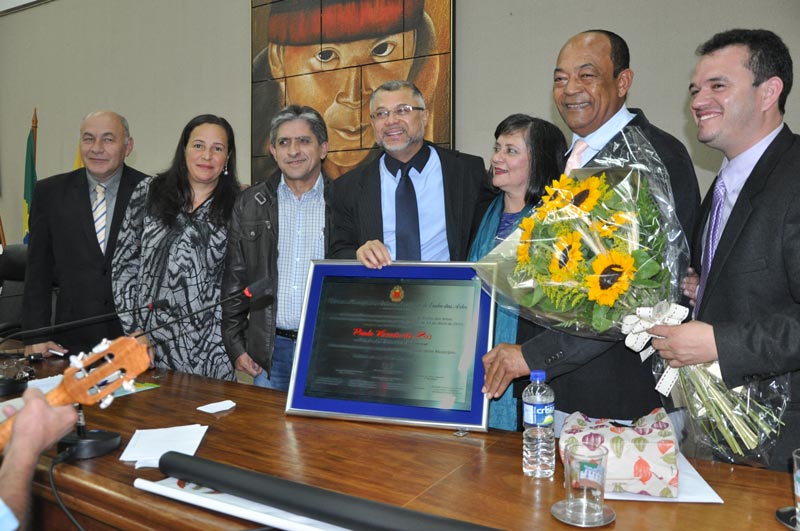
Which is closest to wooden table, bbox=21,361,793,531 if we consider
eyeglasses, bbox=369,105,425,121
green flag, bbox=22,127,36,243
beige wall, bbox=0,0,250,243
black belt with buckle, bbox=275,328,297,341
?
black belt with buckle, bbox=275,328,297,341

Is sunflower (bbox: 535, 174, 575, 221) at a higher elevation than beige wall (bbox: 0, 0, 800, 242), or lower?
lower

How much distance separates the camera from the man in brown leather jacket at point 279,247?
2.75 meters

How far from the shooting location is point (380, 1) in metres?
4.76

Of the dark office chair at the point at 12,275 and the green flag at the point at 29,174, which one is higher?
the green flag at the point at 29,174

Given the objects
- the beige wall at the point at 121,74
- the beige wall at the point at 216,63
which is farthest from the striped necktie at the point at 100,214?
the beige wall at the point at 121,74

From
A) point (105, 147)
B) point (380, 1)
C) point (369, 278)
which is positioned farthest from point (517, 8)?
point (369, 278)

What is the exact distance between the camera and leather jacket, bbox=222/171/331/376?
2.74 meters

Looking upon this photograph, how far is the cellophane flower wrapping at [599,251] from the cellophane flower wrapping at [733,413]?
0.67ft

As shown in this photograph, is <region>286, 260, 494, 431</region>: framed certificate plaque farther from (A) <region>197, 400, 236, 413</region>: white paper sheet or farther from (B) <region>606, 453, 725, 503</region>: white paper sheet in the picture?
(B) <region>606, 453, 725, 503</region>: white paper sheet

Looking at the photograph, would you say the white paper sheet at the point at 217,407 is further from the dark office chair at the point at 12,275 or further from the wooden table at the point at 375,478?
the dark office chair at the point at 12,275

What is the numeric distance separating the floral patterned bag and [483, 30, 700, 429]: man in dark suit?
1.36 ft

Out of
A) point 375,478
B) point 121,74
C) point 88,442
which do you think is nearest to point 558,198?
point 375,478

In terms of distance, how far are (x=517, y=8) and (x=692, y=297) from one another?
117 inches

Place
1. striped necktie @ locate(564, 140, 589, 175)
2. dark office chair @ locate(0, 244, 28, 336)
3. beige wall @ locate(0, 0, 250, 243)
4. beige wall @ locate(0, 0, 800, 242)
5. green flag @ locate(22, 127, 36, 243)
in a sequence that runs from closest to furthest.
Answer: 1. striped necktie @ locate(564, 140, 589, 175)
2. beige wall @ locate(0, 0, 800, 242)
3. dark office chair @ locate(0, 244, 28, 336)
4. beige wall @ locate(0, 0, 250, 243)
5. green flag @ locate(22, 127, 36, 243)
